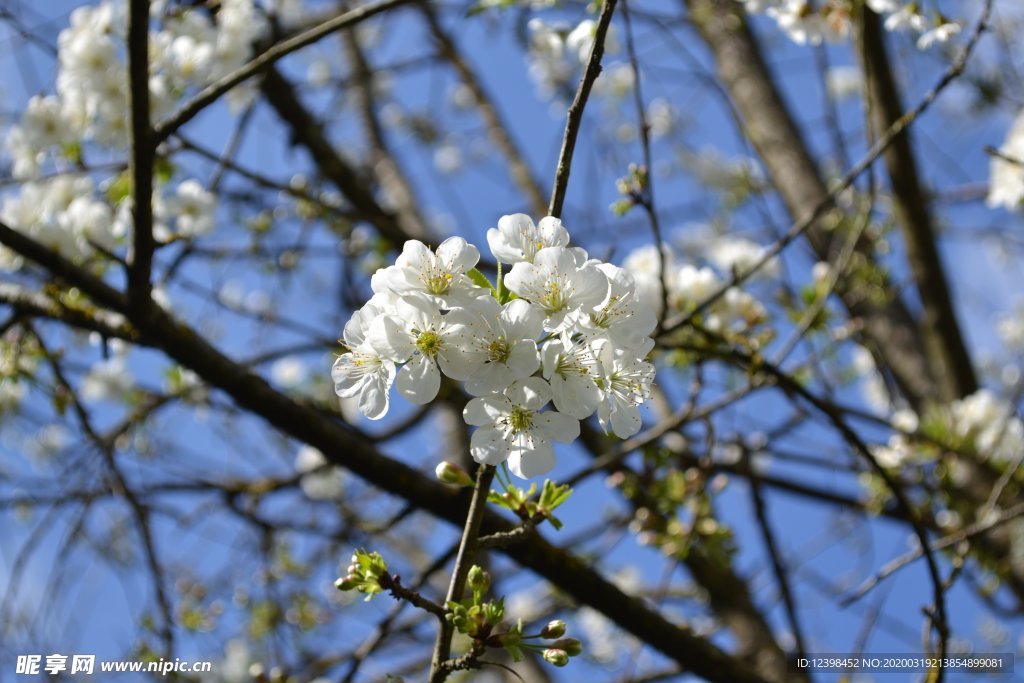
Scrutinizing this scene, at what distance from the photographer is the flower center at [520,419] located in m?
1.15

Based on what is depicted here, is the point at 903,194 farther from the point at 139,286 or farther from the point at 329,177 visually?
the point at 139,286

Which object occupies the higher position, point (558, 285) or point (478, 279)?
point (478, 279)

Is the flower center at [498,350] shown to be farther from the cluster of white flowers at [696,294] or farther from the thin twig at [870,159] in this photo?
the cluster of white flowers at [696,294]

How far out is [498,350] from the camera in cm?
111

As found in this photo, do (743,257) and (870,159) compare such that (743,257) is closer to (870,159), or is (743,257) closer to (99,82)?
(870,159)

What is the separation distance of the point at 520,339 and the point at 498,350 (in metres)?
0.03

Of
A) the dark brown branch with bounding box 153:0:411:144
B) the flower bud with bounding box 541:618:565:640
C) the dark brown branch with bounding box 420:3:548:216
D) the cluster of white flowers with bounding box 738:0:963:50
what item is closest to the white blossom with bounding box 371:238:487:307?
the flower bud with bounding box 541:618:565:640

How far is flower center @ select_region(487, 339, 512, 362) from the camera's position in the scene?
1.11 metres

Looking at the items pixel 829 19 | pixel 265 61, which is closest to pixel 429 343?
pixel 265 61

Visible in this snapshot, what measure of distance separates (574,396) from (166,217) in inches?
90.2

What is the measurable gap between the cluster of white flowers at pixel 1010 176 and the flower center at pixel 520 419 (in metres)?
2.14

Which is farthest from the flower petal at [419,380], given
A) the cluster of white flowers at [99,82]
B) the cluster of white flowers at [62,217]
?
the cluster of white flowers at [99,82]

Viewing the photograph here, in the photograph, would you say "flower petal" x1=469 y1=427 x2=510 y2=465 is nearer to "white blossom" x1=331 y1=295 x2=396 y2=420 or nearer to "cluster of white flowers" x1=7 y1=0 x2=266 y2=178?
"white blossom" x1=331 y1=295 x2=396 y2=420

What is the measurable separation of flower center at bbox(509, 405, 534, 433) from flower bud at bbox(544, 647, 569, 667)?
1.05ft
